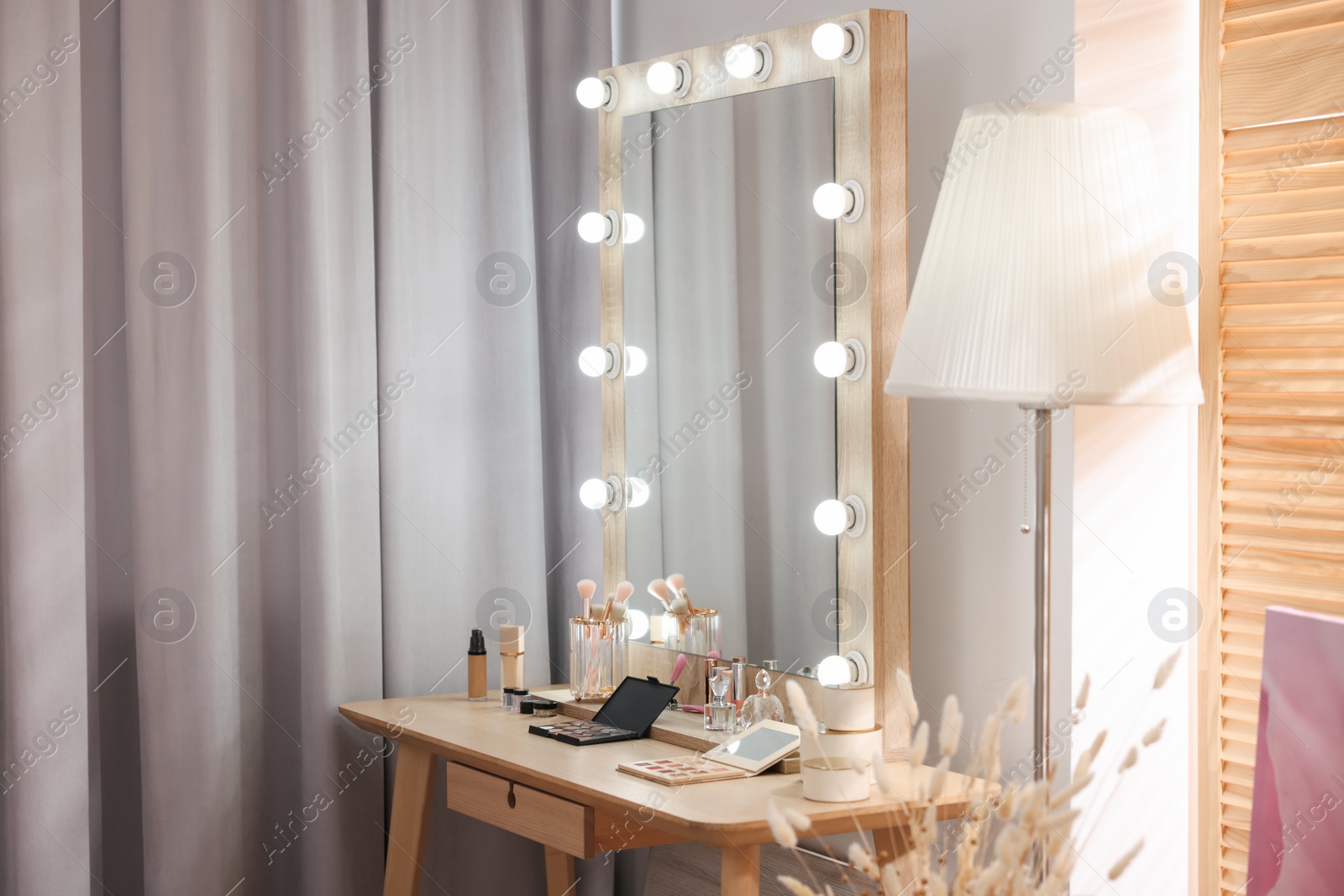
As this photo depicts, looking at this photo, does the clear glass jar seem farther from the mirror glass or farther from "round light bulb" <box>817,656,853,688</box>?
"round light bulb" <box>817,656,853,688</box>

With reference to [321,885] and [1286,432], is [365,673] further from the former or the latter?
[1286,432]

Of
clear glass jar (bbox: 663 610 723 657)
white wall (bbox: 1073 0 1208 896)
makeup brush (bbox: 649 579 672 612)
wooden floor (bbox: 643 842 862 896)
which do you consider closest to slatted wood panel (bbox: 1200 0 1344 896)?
white wall (bbox: 1073 0 1208 896)

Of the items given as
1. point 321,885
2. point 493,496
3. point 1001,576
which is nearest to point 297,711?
point 321,885

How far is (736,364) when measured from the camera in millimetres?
2068

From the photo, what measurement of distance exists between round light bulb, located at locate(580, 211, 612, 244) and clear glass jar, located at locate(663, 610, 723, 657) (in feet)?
2.35

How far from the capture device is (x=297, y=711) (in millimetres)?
2188

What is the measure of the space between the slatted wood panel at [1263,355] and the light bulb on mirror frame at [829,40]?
Result: 1.66ft

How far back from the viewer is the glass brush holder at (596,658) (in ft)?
7.01

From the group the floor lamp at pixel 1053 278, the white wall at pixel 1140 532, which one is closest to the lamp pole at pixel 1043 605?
A: the floor lamp at pixel 1053 278

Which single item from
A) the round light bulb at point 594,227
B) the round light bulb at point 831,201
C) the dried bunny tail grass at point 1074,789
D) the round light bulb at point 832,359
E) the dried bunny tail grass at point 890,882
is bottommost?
the dried bunny tail grass at point 890,882

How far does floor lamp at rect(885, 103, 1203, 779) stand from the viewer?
4.08ft

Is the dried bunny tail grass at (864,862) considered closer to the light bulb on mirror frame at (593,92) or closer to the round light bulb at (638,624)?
the round light bulb at (638,624)

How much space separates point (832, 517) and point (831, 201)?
1.60 feet

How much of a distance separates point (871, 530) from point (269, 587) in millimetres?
1091
